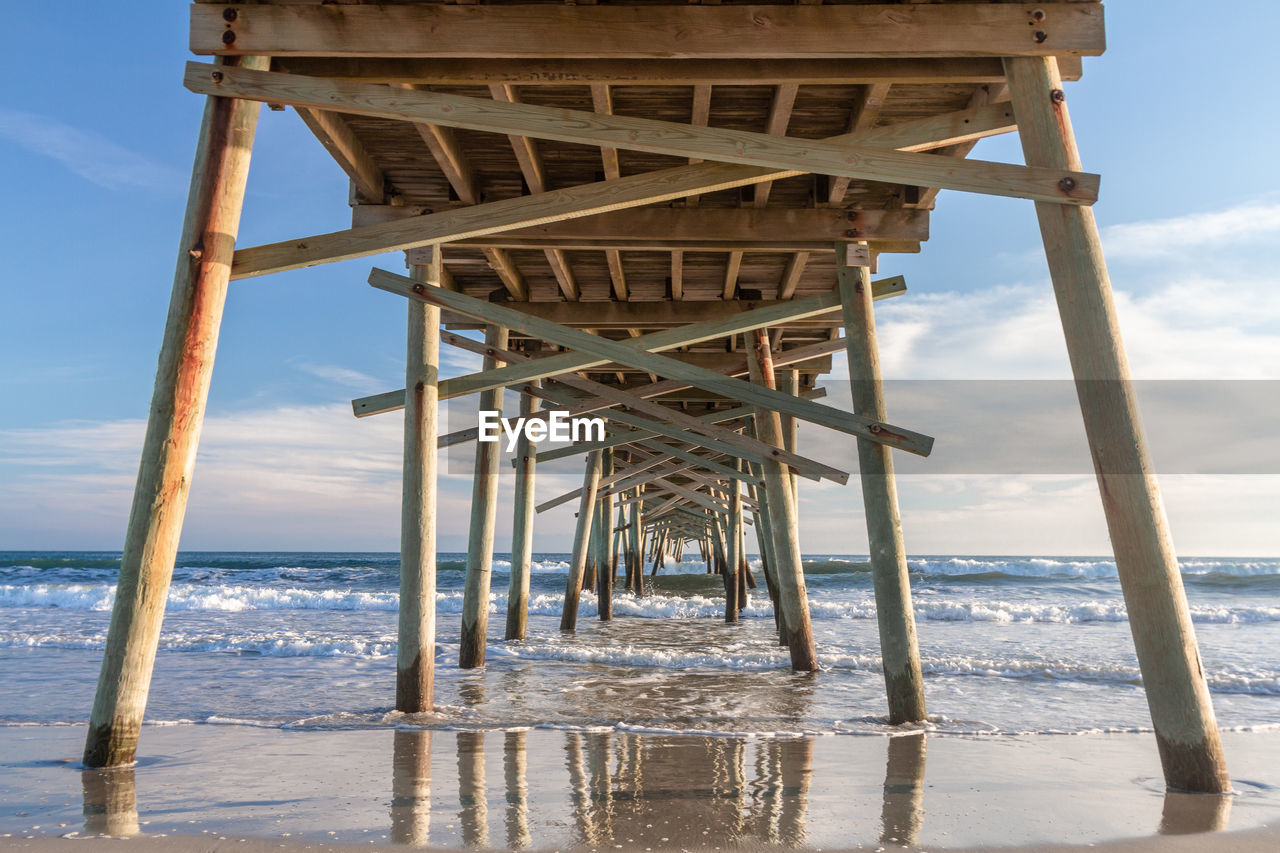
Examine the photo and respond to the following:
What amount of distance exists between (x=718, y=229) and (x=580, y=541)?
6.98m

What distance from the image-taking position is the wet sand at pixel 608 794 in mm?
2752

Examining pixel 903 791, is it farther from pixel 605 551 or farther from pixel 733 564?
pixel 605 551

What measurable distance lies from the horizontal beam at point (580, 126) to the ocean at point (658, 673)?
3259mm

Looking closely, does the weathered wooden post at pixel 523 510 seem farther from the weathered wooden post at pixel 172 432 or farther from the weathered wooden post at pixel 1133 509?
the weathered wooden post at pixel 1133 509

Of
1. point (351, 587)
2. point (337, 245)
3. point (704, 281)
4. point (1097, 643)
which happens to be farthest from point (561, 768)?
point (351, 587)

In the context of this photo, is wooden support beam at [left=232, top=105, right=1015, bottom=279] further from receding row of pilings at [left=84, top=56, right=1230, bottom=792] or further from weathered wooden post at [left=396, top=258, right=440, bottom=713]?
weathered wooden post at [left=396, top=258, right=440, bottom=713]

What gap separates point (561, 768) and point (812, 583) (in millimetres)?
30613

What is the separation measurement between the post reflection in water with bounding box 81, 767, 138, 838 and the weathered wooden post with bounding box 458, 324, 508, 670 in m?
4.28

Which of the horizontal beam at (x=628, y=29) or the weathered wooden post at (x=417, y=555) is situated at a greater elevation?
the horizontal beam at (x=628, y=29)

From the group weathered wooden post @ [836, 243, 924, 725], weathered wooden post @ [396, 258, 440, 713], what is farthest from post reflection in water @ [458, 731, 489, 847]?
weathered wooden post @ [836, 243, 924, 725]

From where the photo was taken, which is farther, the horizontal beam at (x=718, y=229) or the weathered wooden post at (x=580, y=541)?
the weathered wooden post at (x=580, y=541)

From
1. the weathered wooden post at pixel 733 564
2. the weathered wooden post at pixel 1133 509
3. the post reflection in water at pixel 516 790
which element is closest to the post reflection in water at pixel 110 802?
the post reflection in water at pixel 516 790

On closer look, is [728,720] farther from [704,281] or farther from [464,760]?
[704,281]

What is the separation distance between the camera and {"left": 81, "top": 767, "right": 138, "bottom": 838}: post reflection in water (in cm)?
277
